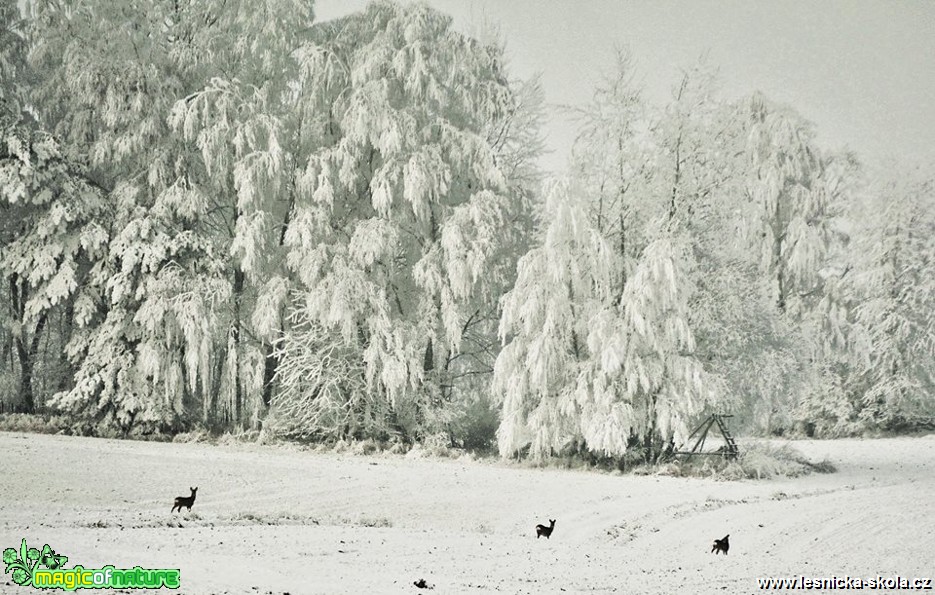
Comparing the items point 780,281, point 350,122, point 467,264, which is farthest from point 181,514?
point 780,281

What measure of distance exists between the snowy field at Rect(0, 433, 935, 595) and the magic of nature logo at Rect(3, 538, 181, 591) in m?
0.09

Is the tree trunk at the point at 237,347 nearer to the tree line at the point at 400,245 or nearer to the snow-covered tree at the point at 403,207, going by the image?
the tree line at the point at 400,245

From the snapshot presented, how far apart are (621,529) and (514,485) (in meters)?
1.91

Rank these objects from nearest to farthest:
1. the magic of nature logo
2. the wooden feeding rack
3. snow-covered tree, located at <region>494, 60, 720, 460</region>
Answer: the magic of nature logo, snow-covered tree, located at <region>494, 60, 720, 460</region>, the wooden feeding rack

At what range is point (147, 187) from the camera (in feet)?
33.6

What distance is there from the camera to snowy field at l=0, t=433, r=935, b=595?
14.1ft

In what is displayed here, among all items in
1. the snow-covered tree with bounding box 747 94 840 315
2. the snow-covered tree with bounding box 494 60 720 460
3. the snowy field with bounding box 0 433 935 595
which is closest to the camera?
the snowy field with bounding box 0 433 935 595

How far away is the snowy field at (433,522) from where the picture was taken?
4.31 m

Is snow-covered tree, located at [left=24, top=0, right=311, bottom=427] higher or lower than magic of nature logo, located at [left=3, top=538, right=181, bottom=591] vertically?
higher

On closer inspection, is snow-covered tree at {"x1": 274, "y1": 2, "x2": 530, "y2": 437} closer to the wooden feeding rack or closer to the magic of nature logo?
the wooden feeding rack

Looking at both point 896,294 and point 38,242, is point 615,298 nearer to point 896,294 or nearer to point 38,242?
point 896,294

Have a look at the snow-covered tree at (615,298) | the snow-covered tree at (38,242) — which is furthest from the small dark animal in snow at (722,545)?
the snow-covered tree at (38,242)

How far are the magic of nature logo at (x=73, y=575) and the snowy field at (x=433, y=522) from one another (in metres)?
0.09

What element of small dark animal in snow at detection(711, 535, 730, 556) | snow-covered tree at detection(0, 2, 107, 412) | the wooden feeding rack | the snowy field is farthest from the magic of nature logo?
the wooden feeding rack
